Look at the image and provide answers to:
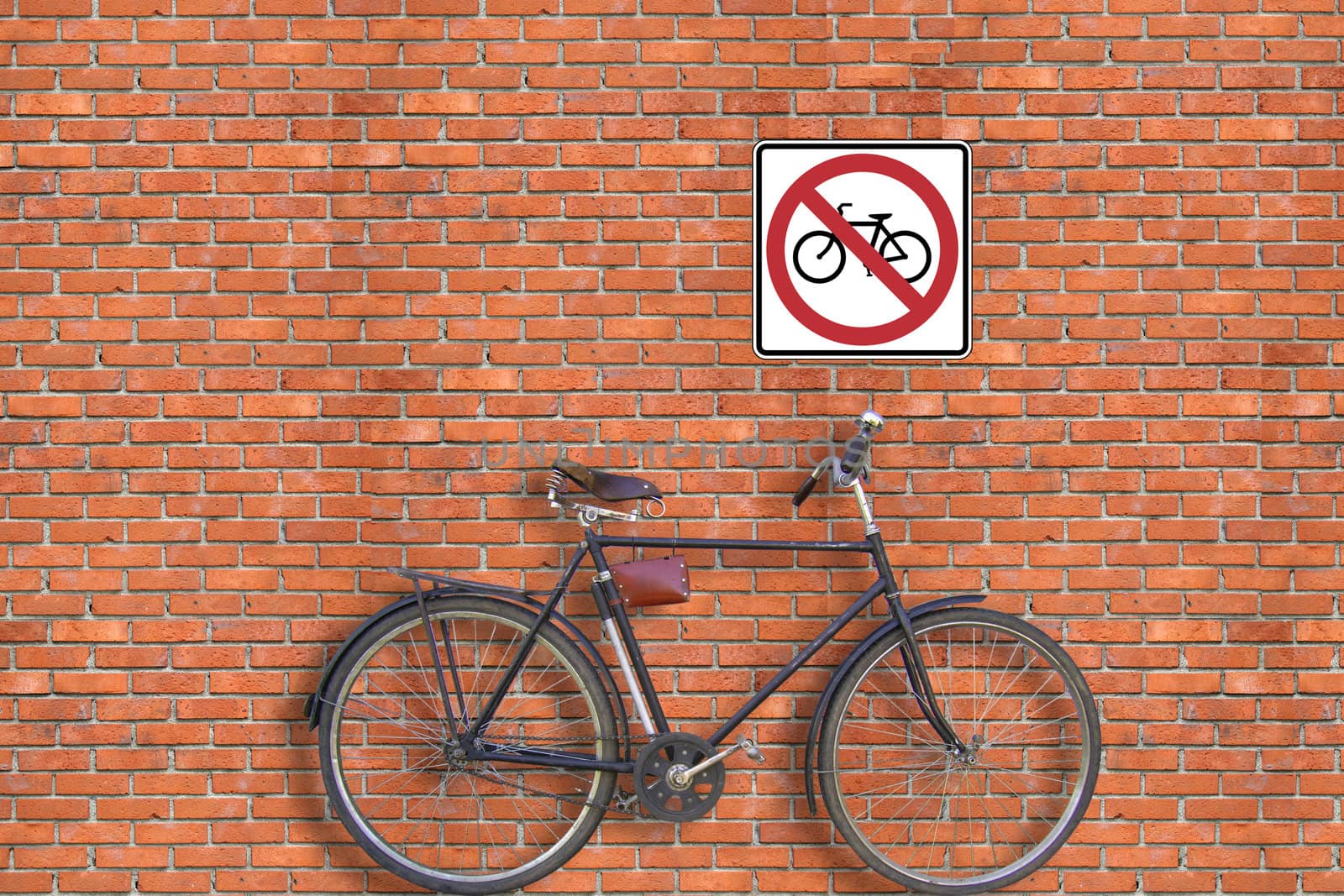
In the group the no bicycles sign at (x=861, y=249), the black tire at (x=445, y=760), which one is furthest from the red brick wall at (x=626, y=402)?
the black tire at (x=445, y=760)

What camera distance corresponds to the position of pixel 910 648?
311 centimetres

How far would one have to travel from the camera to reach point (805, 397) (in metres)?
3.24

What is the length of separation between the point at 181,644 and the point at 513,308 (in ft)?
4.81

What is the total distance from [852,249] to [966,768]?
64.5 inches

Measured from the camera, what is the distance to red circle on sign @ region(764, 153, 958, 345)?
10.6 ft

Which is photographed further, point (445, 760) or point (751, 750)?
point (445, 760)

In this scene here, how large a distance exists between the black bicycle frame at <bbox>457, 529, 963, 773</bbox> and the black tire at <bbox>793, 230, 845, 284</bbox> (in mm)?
795

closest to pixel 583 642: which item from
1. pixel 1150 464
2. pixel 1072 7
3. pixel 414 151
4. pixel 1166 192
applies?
pixel 414 151

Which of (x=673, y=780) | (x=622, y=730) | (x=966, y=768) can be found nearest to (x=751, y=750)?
(x=673, y=780)

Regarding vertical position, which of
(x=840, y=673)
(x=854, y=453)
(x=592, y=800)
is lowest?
(x=592, y=800)

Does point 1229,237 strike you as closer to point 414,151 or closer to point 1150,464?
point 1150,464

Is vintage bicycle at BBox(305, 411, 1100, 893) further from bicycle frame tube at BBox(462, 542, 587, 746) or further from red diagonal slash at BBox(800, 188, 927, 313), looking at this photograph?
red diagonal slash at BBox(800, 188, 927, 313)

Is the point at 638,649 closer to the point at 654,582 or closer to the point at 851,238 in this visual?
the point at 654,582

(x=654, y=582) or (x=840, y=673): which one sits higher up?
(x=654, y=582)
